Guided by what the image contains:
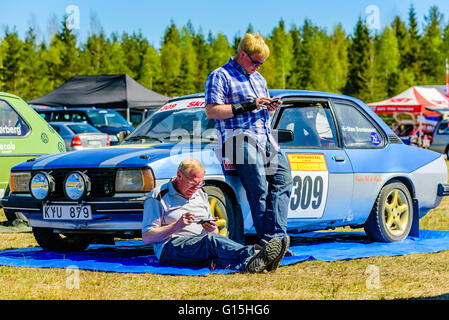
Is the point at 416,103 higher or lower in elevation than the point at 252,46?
higher

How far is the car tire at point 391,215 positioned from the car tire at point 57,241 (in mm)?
2879

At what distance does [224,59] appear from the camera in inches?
3376

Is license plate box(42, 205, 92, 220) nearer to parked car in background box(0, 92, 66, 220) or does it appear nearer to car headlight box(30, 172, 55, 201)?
car headlight box(30, 172, 55, 201)

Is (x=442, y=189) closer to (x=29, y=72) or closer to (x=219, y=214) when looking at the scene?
(x=219, y=214)

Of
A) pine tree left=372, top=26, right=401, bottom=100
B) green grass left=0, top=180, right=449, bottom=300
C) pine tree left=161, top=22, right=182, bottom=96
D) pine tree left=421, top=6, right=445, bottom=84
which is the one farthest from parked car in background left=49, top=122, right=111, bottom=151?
pine tree left=421, top=6, right=445, bottom=84

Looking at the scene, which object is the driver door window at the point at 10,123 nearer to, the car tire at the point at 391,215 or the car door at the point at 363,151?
the car door at the point at 363,151

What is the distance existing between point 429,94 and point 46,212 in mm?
31963

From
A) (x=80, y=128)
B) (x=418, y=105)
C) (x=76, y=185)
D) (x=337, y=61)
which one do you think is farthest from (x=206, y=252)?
(x=337, y=61)

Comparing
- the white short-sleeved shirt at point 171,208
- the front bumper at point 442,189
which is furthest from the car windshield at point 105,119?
the white short-sleeved shirt at point 171,208

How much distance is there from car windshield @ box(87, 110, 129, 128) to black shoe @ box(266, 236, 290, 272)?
17604mm

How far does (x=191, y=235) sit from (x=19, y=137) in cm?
381

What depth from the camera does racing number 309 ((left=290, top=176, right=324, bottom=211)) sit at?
6535 millimetres
